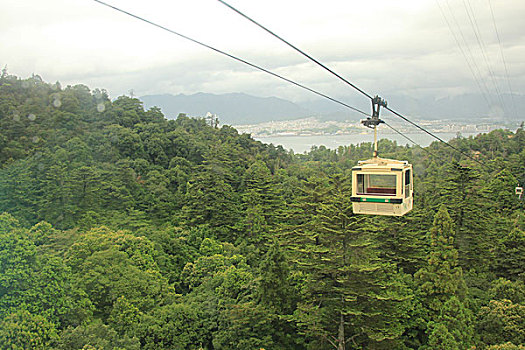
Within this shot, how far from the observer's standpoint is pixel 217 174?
27375mm

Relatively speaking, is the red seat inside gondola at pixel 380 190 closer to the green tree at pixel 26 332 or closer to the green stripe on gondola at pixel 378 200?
the green stripe on gondola at pixel 378 200

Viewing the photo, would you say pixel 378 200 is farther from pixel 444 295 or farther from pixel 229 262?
pixel 229 262

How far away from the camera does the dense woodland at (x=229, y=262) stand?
12.0m

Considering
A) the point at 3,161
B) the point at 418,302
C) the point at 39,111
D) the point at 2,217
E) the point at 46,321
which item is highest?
the point at 39,111

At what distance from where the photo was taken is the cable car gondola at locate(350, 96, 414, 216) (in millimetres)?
7367

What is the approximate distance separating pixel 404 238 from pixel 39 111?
3341cm

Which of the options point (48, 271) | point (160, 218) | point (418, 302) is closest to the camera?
point (48, 271)

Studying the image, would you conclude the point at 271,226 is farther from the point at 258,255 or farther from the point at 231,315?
the point at 231,315

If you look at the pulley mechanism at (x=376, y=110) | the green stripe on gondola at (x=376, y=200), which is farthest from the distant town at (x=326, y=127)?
the pulley mechanism at (x=376, y=110)

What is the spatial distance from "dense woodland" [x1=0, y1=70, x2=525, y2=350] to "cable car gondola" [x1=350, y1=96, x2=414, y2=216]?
506cm

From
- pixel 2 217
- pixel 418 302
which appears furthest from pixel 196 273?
pixel 418 302

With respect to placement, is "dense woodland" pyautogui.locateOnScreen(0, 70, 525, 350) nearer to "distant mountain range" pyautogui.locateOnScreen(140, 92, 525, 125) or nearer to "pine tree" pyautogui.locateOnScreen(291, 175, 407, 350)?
"pine tree" pyautogui.locateOnScreen(291, 175, 407, 350)

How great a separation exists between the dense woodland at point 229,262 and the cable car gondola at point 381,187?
16.6 feet

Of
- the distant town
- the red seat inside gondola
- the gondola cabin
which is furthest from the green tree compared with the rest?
the distant town
